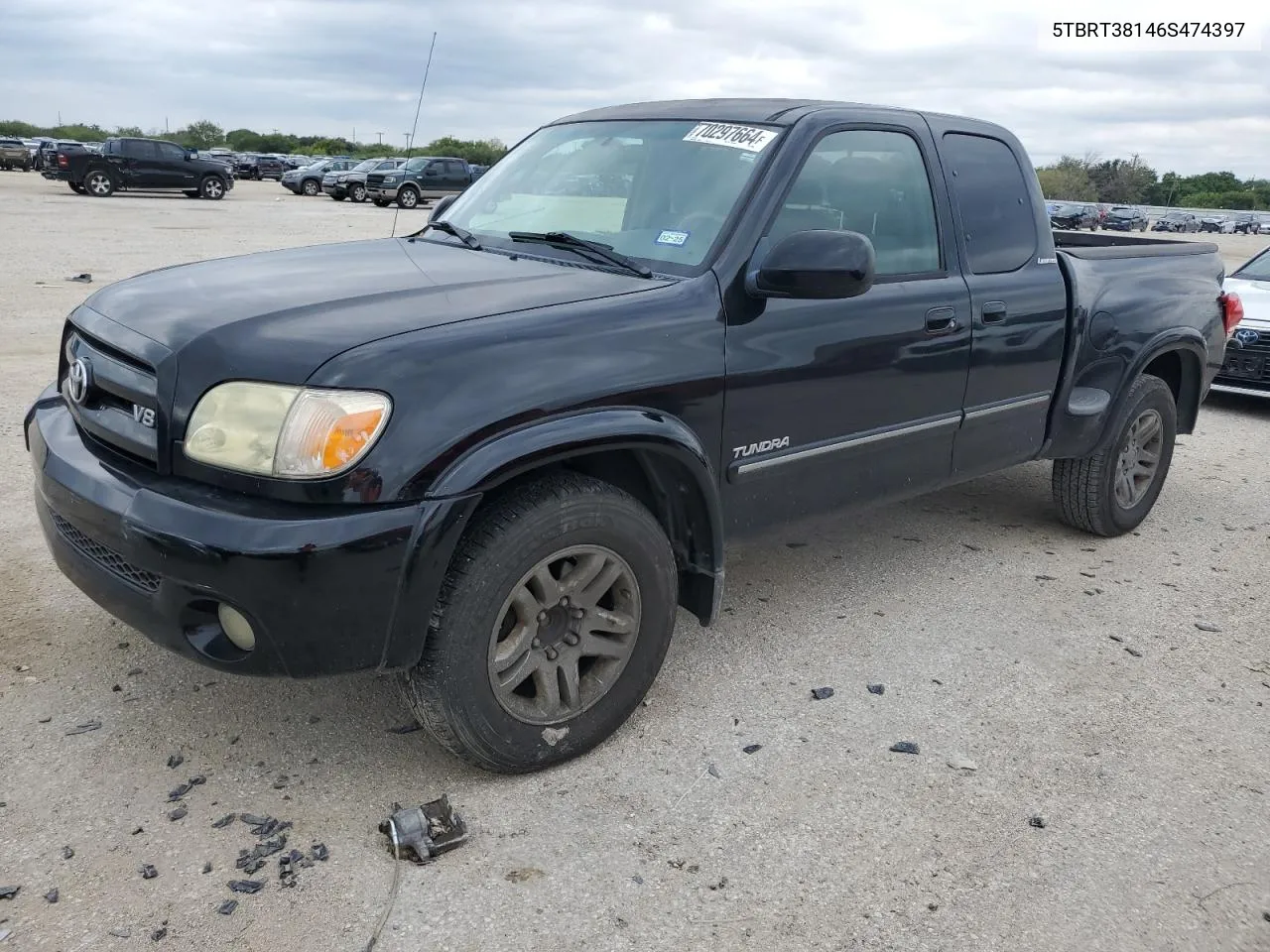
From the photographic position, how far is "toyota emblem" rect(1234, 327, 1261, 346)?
8281mm

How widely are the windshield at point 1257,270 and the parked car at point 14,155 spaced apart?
45.6m

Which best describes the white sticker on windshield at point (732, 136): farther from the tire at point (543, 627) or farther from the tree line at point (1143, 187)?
the tree line at point (1143, 187)

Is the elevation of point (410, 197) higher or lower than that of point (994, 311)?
higher

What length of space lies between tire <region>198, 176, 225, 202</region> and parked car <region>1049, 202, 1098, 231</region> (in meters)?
32.4

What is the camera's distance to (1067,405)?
4.53 m

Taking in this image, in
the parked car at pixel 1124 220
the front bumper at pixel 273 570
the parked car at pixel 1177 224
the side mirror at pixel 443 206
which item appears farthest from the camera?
the parked car at pixel 1177 224

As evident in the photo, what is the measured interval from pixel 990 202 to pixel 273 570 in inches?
125

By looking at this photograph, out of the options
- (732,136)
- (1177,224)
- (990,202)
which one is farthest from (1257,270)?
(1177,224)

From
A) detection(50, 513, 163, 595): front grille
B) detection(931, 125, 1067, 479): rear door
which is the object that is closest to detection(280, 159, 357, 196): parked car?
detection(931, 125, 1067, 479): rear door

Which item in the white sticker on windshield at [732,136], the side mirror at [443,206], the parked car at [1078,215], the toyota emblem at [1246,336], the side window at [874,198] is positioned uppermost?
the parked car at [1078,215]

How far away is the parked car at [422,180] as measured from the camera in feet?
101

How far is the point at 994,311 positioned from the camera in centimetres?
399

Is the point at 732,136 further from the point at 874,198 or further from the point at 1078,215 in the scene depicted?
the point at 1078,215

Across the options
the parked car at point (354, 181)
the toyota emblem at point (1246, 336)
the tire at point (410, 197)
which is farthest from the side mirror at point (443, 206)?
the parked car at point (354, 181)
